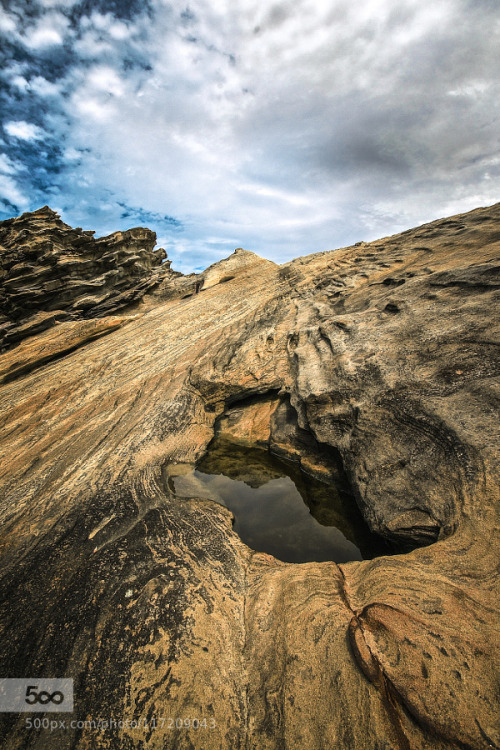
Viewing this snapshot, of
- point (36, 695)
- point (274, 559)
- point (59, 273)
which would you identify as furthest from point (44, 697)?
point (59, 273)

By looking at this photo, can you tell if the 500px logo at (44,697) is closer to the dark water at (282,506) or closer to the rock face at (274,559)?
the rock face at (274,559)

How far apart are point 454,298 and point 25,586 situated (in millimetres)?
13124

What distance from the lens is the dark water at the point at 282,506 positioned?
682 centimetres

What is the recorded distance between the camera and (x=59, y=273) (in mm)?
29719

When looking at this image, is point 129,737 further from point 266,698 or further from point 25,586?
point 25,586

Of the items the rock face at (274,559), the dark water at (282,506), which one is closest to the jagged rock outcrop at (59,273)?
the rock face at (274,559)

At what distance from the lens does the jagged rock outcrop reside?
2778 centimetres

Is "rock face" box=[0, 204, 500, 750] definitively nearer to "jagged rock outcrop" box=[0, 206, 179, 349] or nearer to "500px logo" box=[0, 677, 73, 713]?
"500px logo" box=[0, 677, 73, 713]

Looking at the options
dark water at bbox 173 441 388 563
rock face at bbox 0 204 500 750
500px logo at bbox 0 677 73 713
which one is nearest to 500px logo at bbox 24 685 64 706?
500px logo at bbox 0 677 73 713

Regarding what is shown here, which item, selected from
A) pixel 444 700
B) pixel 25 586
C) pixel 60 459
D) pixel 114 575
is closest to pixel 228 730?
pixel 444 700

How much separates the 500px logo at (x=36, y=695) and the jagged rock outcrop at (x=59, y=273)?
25879mm

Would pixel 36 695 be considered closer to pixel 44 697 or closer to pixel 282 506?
pixel 44 697

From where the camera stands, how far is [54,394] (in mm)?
14312

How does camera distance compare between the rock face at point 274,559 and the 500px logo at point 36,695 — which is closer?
the rock face at point 274,559
